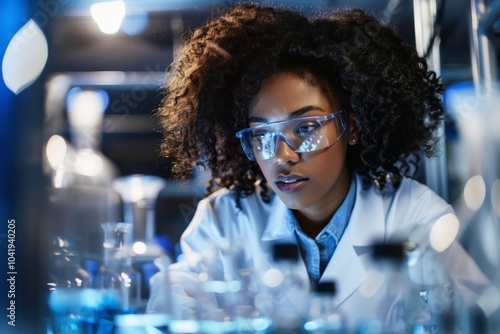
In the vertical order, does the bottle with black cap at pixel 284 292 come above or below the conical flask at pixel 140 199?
below

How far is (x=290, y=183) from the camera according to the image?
1.76 meters

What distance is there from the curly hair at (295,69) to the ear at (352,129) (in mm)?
24

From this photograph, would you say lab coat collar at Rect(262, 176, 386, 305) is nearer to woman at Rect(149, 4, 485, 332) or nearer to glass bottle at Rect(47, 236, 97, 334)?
woman at Rect(149, 4, 485, 332)

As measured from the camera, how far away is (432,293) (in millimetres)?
1434

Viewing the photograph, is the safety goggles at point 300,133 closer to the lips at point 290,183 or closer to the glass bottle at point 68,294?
the lips at point 290,183

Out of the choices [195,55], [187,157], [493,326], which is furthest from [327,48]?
[493,326]

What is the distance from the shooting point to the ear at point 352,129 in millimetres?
1899

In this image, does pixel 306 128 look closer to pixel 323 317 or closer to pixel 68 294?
pixel 323 317

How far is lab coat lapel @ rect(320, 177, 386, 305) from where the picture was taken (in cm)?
179

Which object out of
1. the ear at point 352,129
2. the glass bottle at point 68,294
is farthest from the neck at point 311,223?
the glass bottle at point 68,294

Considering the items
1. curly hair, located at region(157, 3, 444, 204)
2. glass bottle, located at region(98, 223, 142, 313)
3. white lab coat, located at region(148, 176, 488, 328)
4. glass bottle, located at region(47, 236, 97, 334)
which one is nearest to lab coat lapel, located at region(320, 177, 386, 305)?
white lab coat, located at region(148, 176, 488, 328)

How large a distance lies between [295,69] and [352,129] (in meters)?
0.29

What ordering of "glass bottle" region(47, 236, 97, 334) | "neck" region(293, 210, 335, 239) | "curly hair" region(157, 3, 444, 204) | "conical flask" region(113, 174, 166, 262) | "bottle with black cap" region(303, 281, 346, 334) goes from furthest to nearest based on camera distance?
1. "conical flask" region(113, 174, 166, 262)
2. "neck" region(293, 210, 335, 239)
3. "curly hair" region(157, 3, 444, 204)
4. "glass bottle" region(47, 236, 97, 334)
5. "bottle with black cap" region(303, 281, 346, 334)

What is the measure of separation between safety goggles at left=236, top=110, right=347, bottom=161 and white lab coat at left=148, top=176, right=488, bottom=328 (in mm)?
327
